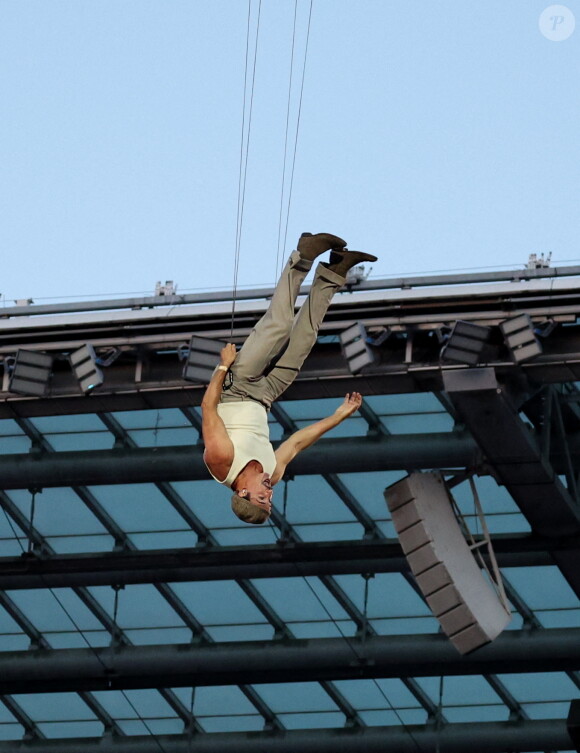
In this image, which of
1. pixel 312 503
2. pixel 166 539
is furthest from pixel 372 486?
pixel 166 539

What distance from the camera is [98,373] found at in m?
21.9

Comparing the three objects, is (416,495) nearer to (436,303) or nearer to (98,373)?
(436,303)

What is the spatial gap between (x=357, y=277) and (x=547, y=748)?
10.2m

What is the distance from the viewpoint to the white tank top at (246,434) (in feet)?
47.2

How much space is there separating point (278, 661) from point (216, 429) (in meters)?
14.0

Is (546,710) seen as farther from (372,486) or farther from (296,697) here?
(372,486)

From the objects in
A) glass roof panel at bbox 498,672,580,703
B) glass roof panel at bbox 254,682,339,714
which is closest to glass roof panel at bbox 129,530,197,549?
glass roof panel at bbox 254,682,339,714

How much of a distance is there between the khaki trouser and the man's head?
3.06 feet

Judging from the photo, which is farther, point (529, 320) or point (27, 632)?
point (27, 632)

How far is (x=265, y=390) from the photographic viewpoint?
15.2 metres

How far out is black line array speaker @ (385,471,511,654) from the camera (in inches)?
808

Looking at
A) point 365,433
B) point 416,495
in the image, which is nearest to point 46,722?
point 365,433

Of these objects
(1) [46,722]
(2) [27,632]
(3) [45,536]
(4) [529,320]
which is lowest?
(1) [46,722]

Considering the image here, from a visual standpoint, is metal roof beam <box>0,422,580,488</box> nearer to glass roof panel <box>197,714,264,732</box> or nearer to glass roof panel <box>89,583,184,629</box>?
glass roof panel <box>89,583,184,629</box>
